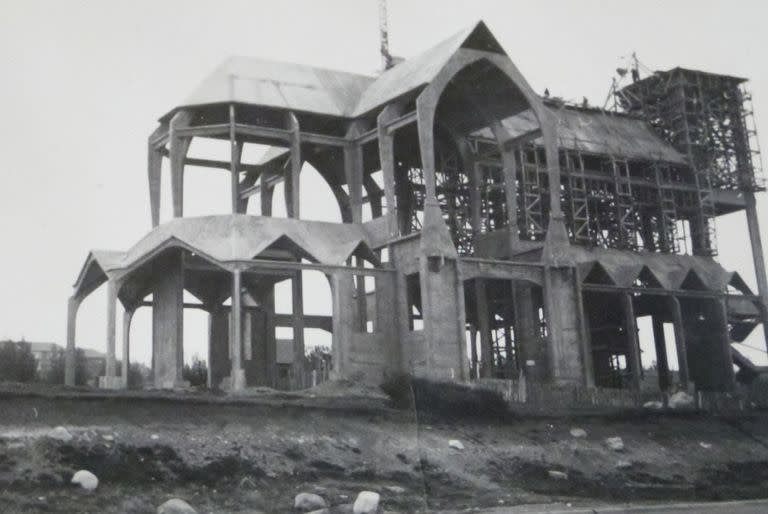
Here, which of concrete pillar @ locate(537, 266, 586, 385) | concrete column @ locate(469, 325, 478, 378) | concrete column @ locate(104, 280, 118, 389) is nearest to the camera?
concrete column @ locate(104, 280, 118, 389)

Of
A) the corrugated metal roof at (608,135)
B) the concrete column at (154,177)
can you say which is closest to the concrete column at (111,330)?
the concrete column at (154,177)

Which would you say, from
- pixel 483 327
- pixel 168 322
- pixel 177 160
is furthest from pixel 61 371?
pixel 483 327

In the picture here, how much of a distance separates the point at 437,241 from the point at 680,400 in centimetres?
1235

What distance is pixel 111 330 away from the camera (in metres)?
39.7

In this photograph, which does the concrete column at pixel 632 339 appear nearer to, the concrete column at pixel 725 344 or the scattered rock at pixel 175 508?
the concrete column at pixel 725 344

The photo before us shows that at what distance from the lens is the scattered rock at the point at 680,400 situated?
40938 millimetres

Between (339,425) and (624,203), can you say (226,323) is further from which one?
(624,203)

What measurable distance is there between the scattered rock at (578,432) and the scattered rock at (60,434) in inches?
619

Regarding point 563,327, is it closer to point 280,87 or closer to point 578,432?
point 578,432

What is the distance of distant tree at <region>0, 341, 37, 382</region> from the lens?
54.2 metres

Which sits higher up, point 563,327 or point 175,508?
point 563,327

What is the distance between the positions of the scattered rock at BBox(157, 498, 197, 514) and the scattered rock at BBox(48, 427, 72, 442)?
3769 millimetres

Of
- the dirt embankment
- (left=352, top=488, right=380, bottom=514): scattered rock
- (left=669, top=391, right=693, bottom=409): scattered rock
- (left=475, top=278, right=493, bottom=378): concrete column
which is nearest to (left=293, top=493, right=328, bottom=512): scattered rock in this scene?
the dirt embankment

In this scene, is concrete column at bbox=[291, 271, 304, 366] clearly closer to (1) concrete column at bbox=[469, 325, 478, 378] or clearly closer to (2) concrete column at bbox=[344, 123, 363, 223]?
(2) concrete column at bbox=[344, 123, 363, 223]
